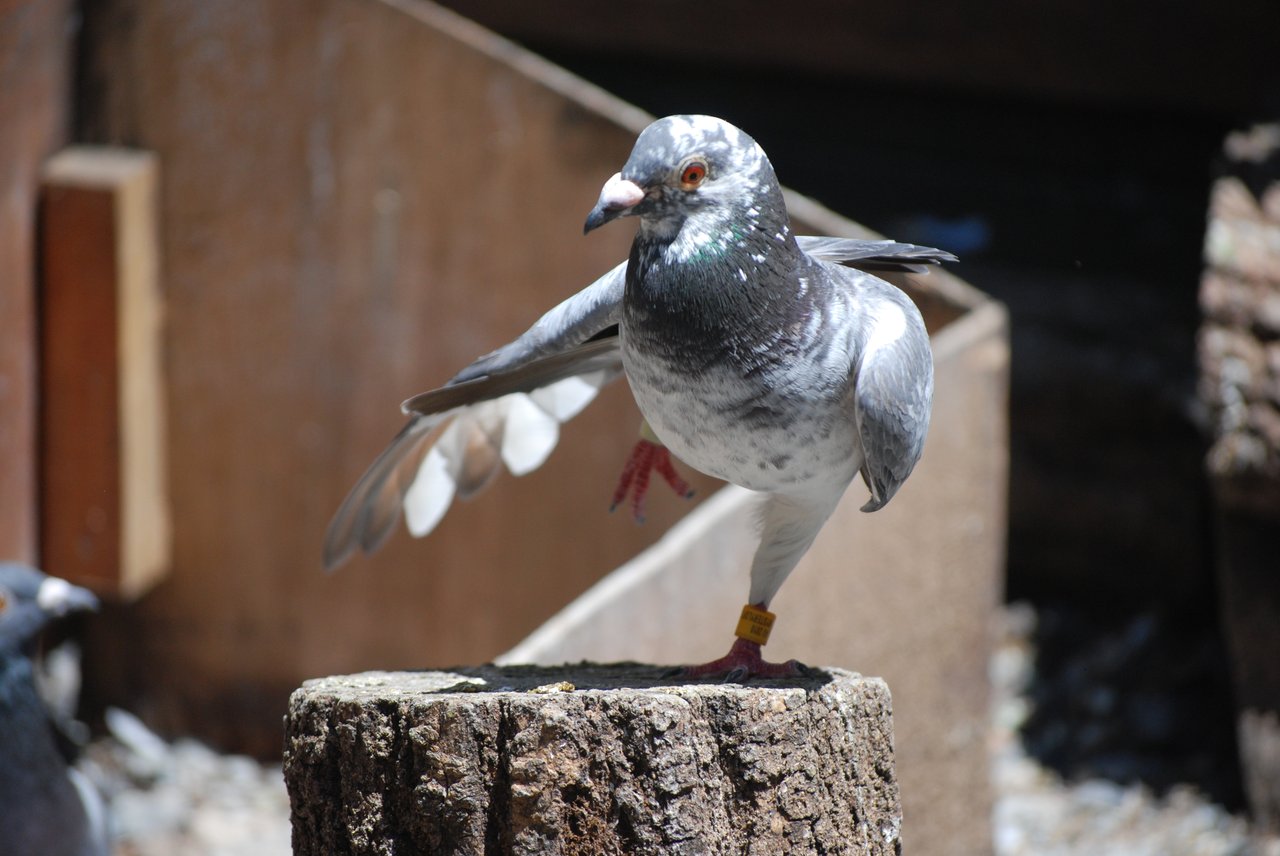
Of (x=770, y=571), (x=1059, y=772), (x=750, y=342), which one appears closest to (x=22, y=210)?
(x=770, y=571)

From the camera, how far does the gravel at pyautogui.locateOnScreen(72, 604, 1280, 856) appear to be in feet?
19.1

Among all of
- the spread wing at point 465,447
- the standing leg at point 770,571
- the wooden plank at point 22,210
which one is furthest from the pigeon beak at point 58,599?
the standing leg at point 770,571

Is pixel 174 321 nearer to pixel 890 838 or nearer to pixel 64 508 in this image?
pixel 64 508

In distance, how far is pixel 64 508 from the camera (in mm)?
6242

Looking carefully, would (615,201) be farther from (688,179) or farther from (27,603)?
(27,603)

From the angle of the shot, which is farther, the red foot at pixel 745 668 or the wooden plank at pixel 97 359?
the wooden plank at pixel 97 359

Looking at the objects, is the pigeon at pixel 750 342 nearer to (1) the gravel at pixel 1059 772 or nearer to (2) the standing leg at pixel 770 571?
(2) the standing leg at pixel 770 571

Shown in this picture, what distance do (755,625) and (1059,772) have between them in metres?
3.99

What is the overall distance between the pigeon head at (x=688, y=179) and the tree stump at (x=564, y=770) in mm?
846

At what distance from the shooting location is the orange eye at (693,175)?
2.49m

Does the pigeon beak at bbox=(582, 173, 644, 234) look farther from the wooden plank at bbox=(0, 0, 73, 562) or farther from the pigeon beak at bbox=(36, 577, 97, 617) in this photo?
the wooden plank at bbox=(0, 0, 73, 562)

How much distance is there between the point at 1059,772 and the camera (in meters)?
6.40

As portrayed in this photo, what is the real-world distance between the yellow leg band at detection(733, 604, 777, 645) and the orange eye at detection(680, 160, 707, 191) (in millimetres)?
915

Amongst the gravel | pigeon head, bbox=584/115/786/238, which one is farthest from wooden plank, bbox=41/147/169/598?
pigeon head, bbox=584/115/786/238
